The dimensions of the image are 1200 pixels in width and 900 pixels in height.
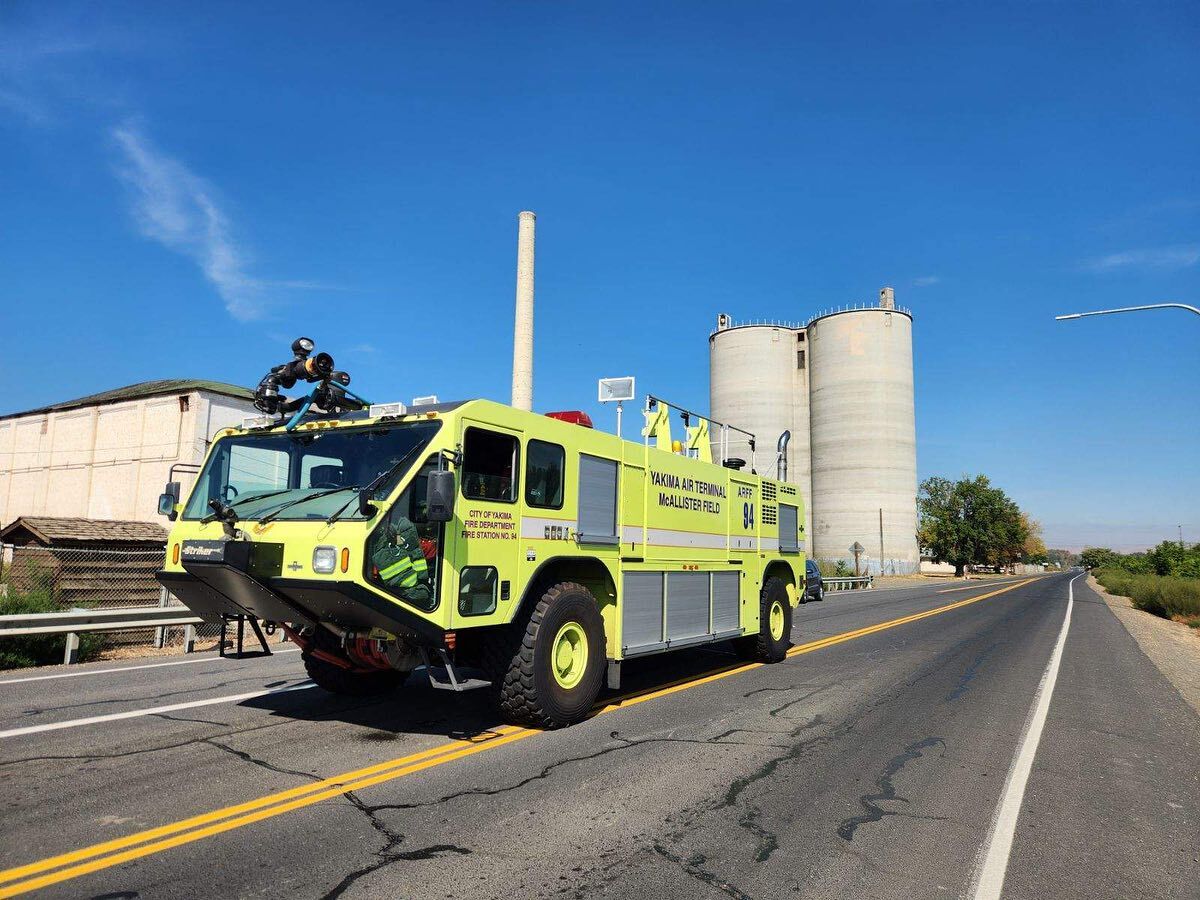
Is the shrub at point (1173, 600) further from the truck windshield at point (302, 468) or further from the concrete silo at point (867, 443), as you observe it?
the truck windshield at point (302, 468)

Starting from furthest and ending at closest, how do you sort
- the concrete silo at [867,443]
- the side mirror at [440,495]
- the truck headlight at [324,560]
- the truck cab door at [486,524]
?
1. the concrete silo at [867,443]
2. the truck cab door at [486,524]
3. the truck headlight at [324,560]
4. the side mirror at [440,495]

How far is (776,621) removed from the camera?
11391 millimetres

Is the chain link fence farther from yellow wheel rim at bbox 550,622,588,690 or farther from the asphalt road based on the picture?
yellow wheel rim at bbox 550,622,588,690

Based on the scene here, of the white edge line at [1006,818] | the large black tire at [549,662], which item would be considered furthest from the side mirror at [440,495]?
the white edge line at [1006,818]

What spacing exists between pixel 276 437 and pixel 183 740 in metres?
2.62

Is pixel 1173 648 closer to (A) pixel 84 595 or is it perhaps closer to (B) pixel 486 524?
(B) pixel 486 524

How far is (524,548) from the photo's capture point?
663 centimetres

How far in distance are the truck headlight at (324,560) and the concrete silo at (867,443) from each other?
58684 mm

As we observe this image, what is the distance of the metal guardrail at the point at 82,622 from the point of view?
973cm

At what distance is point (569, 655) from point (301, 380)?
3570 mm

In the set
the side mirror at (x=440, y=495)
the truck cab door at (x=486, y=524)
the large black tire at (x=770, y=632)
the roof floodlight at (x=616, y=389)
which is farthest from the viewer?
the large black tire at (x=770, y=632)

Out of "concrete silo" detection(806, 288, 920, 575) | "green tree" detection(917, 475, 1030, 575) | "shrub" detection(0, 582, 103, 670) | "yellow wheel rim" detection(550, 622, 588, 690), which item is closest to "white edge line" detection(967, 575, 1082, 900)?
"yellow wheel rim" detection(550, 622, 588, 690)

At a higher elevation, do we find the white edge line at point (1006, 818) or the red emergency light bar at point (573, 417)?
the red emergency light bar at point (573, 417)

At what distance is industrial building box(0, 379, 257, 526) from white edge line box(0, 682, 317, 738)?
838 inches
